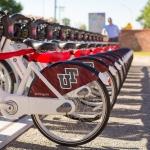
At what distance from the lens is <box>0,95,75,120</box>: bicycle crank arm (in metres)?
5.06

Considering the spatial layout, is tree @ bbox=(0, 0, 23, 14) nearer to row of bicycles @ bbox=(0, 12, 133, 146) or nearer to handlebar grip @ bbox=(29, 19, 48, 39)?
handlebar grip @ bbox=(29, 19, 48, 39)

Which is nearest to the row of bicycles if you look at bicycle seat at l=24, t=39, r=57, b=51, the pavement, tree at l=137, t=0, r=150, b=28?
bicycle seat at l=24, t=39, r=57, b=51

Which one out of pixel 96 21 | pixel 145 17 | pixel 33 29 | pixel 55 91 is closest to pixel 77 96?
pixel 55 91

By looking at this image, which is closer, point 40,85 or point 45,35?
point 40,85

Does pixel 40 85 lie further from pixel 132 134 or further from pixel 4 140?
pixel 132 134

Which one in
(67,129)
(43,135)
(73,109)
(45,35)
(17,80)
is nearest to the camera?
(73,109)

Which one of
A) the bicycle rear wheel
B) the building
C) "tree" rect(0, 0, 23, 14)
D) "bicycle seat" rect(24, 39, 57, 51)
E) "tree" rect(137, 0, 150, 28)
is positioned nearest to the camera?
the bicycle rear wheel

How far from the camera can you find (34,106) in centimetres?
510

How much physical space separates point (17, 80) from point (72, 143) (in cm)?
143

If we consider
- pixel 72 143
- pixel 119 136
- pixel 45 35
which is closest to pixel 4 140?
pixel 72 143

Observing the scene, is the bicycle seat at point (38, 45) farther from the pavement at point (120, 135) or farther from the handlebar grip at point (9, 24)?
the pavement at point (120, 135)

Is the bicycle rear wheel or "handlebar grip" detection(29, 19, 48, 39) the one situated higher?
"handlebar grip" detection(29, 19, 48, 39)

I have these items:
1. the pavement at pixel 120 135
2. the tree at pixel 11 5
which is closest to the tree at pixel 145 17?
the tree at pixel 11 5

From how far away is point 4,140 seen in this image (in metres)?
5.49
